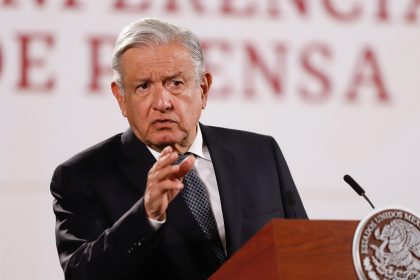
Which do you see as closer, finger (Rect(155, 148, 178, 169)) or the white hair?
finger (Rect(155, 148, 178, 169))

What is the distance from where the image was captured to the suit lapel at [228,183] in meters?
2.15

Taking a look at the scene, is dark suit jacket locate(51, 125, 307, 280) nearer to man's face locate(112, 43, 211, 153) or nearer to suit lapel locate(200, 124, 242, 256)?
suit lapel locate(200, 124, 242, 256)

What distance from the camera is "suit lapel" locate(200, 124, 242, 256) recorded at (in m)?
2.15

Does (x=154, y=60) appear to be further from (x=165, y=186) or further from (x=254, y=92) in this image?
(x=254, y=92)

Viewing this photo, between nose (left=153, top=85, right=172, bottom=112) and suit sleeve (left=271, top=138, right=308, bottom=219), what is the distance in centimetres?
45

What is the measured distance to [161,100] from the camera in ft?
7.07

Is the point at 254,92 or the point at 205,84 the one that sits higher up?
the point at 205,84

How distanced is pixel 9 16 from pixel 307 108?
45.1 inches

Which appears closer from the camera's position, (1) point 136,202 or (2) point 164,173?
(2) point 164,173

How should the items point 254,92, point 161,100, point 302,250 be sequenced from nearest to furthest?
point 302,250
point 161,100
point 254,92

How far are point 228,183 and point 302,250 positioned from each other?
27.3 inches

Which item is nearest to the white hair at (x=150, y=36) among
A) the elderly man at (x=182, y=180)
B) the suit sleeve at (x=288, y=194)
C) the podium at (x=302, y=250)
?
the elderly man at (x=182, y=180)

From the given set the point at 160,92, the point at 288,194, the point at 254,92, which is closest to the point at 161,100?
the point at 160,92

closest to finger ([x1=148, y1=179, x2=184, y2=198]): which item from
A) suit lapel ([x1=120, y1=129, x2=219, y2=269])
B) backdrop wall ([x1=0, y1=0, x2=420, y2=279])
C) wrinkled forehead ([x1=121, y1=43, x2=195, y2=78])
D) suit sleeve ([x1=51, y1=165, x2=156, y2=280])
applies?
suit sleeve ([x1=51, y1=165, x2=156, y2=280])
